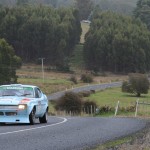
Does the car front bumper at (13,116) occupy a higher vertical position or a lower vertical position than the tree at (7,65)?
higher

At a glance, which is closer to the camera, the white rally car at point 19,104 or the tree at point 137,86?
the white rally car at point 19,104

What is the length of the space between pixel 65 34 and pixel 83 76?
29.3 meters

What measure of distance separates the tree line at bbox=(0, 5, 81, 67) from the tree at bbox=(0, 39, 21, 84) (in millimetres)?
39137

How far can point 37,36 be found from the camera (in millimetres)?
137625

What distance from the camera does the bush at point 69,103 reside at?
5762 cm

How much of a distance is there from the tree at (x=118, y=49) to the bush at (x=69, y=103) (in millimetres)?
73226

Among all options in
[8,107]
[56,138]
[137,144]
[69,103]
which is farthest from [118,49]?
[137,144]

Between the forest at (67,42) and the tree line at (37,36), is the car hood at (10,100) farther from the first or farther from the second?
the tree line at (37,36)

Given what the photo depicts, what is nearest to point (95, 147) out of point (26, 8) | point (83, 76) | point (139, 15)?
point (83, 76)

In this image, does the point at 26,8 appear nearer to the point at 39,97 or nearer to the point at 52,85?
the point at 52,85

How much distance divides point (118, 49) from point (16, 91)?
4588 inches

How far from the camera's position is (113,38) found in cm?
13912

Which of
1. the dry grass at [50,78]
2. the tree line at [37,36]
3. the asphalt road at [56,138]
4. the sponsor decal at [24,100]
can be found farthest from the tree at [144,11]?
the asphalt road at [56,138]

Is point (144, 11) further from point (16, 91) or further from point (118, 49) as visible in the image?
point (16, 91)
